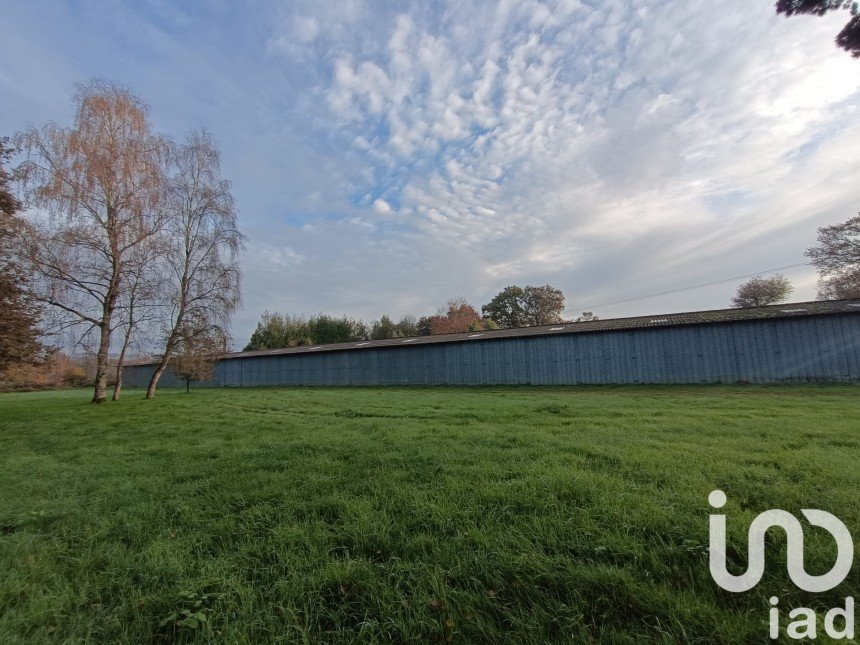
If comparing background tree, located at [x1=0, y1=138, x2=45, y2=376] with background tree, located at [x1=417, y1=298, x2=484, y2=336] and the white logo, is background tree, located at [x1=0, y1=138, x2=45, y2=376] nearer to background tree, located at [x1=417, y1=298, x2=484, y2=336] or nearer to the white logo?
the white logo

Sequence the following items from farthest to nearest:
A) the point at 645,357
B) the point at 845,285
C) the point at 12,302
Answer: the point at 845,285
the point at 645,357
the point at 12,302

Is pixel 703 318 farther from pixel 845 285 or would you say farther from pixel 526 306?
pixel 526 306

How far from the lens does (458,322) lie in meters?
61.5

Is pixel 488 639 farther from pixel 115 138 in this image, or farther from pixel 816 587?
pixel 115 138

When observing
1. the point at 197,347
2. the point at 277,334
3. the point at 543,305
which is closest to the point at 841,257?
the point at 543,305

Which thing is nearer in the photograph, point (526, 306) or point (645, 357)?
point (645, 357)

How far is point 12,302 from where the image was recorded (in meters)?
12.1

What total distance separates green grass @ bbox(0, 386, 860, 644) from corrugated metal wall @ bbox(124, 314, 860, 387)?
17546mm

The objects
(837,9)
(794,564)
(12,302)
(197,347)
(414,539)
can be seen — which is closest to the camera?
(794,564)

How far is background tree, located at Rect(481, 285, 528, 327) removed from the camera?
61844 millimetres

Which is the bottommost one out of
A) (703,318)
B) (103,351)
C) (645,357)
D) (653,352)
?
(645,357)

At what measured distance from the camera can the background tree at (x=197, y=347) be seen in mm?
19922

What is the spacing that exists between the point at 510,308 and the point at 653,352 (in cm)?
4006

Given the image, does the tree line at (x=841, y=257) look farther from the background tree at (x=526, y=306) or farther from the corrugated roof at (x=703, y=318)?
the background tree at (x=526, y=306)
